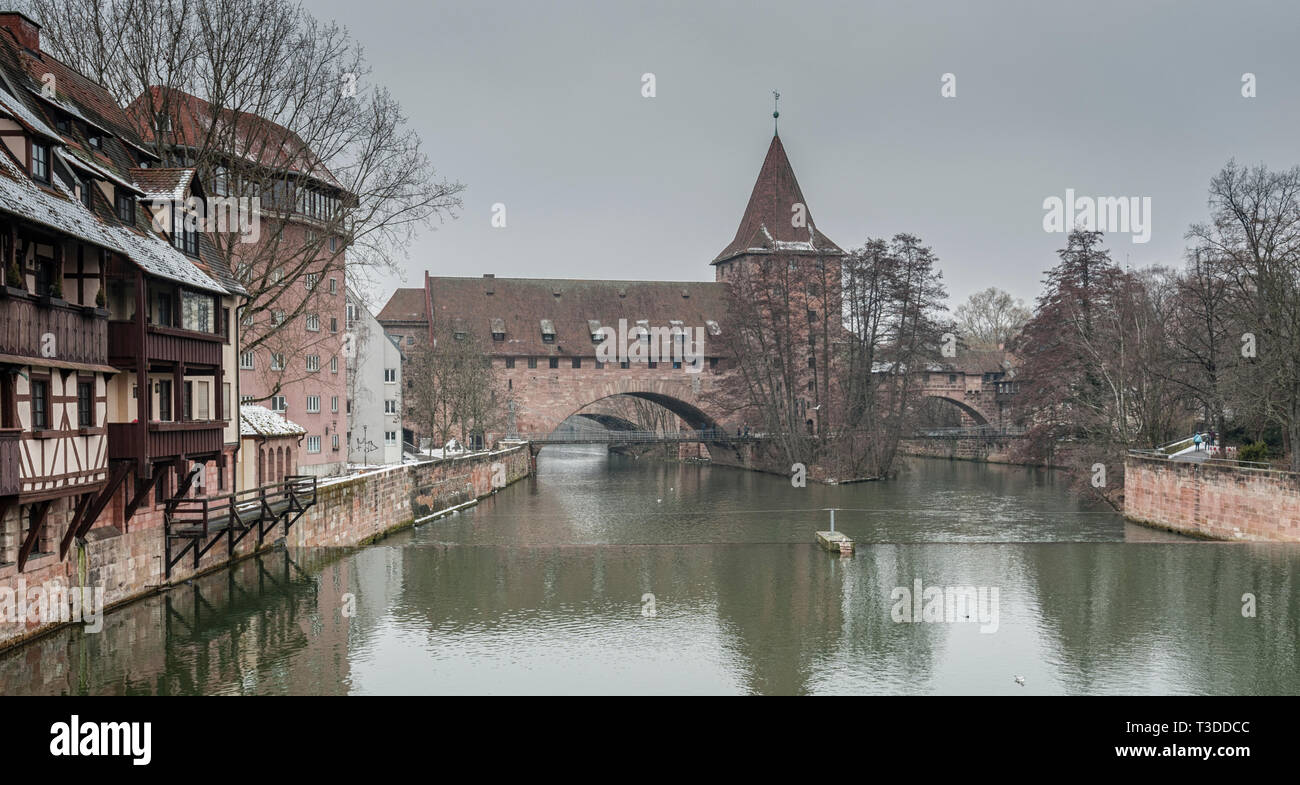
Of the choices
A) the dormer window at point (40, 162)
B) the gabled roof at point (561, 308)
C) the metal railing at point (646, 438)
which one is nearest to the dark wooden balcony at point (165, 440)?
the dormer window at point (40, 162)

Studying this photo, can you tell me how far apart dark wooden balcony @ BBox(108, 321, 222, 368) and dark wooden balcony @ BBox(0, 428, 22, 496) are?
3028 millimetres

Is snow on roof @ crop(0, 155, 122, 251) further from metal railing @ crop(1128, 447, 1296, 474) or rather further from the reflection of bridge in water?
the reflection of bridge in water

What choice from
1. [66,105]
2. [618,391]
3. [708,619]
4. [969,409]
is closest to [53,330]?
[66,105]

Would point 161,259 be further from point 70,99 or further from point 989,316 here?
point 989,316

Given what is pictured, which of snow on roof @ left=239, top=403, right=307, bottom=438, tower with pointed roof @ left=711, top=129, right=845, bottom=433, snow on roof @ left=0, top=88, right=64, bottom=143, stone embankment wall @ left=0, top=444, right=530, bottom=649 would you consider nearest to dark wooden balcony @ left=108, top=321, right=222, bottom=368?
stone embankment wall @ left=0, top=444, right=530, bottom=649

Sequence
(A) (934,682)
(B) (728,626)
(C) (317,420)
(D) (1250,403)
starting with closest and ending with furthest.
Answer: (A) (934,682) < (B) (728,626) < (D) (1250,403) < (C) (317,420)

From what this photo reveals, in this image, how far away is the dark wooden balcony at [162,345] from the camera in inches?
567

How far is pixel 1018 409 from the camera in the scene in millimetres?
44031

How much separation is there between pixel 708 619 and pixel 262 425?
11.0 m

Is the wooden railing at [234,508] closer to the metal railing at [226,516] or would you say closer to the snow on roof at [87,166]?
the metal railing at [226,516]

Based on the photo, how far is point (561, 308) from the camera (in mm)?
56969
